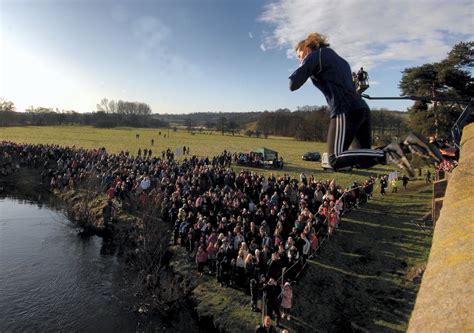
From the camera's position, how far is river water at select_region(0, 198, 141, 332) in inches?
520

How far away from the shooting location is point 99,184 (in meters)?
25.6

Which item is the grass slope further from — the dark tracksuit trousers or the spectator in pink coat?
the dark tracksuit trousers

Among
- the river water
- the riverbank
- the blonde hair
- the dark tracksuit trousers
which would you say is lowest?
the river water

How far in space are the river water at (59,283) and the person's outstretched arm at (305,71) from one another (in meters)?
12.0

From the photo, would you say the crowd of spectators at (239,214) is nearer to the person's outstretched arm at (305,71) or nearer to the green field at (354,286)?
the green field at (354,286)

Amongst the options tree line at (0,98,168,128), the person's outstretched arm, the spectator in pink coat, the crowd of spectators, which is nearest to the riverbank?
the spectator in pink coat

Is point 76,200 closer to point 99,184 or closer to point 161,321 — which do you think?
point 99,184

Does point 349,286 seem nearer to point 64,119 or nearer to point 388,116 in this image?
point 388,116

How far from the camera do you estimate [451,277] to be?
1.28 m

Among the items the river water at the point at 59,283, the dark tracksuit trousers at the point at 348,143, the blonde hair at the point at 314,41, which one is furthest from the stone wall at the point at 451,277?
the river water at the point at 59,283

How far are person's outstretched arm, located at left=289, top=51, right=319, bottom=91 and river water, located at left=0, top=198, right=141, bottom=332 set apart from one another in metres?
12.0

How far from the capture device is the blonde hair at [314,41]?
4.45m

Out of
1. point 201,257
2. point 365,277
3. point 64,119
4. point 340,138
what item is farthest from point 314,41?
point 64,119

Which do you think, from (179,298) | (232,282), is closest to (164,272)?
(179,298)
